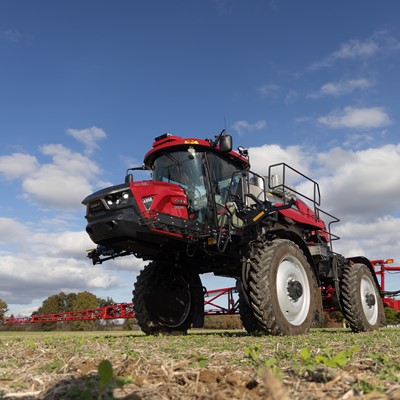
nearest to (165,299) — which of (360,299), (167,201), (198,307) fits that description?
(198,307)

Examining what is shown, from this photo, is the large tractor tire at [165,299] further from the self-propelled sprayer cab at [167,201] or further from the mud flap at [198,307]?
the self-propelled sprayer cab at [167,201]

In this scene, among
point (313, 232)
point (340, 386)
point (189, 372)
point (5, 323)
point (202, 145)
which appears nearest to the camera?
point (340, 386)

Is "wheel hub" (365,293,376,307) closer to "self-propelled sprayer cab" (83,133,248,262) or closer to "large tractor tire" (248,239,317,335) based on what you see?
"large tractor tire" (248,239,317,335)

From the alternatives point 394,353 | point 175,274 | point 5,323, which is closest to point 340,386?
point 394,353

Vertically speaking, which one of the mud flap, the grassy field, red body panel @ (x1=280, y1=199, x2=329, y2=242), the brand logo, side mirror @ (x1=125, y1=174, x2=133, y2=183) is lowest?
the grassy field

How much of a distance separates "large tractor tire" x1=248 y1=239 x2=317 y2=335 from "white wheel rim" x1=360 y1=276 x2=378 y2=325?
2497mm

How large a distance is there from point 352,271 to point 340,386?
7.37m

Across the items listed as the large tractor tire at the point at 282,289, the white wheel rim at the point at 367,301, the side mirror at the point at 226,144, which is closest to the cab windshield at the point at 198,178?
the side mirror at the point at 226,144

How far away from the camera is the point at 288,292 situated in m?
6.71

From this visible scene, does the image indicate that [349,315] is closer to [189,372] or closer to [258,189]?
[258,189]

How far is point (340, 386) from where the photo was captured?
6.87ft

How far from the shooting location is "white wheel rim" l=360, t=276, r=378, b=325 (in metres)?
9.24

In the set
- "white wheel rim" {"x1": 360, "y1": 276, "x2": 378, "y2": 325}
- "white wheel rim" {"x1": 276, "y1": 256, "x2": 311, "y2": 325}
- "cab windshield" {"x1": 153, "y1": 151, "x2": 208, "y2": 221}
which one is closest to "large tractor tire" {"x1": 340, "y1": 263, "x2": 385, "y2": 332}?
"white wheel rim" {"x1": 360, "y1": 276, "x2": 378, "y2": 325}

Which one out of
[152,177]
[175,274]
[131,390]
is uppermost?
[152,177]
